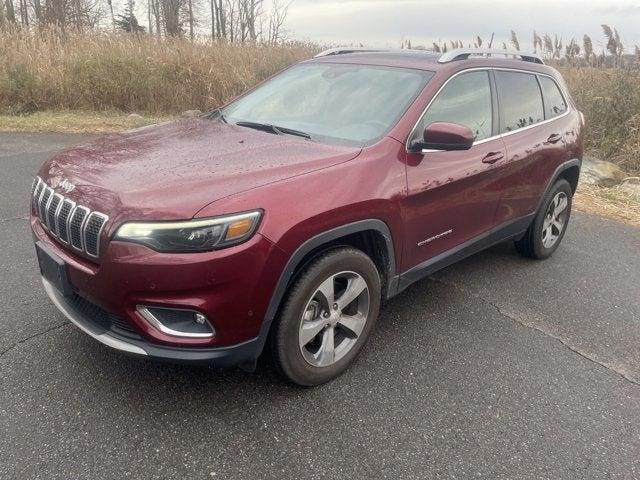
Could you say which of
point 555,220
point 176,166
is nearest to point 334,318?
point 176,166

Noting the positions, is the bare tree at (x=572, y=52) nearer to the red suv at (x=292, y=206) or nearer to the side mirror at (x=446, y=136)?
the red suv at (x=292, y=206)

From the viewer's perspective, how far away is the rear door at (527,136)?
382cm

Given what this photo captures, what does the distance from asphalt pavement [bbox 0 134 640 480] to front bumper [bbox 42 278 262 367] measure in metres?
0.36

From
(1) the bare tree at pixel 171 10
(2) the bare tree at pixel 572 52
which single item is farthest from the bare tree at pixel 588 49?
(1) the bare tree at pixel 171 10

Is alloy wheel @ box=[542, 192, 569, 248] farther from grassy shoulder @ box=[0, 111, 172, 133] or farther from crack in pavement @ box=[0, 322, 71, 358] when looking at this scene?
grassy shoulder @ box=[0, 111, 172, 133]

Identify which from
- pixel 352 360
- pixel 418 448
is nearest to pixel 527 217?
pixel 352 360

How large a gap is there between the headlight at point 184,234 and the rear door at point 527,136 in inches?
91.9

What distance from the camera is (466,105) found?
349cm

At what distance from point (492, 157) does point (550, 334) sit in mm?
1274

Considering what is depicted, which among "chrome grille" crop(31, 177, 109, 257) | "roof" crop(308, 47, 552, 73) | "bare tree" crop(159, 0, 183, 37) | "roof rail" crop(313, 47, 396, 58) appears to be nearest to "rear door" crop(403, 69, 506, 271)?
"roof" crop(308, 47, 552, 73)

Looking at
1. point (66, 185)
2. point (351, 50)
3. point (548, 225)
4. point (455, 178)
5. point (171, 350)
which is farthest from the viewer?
point (548, 225)

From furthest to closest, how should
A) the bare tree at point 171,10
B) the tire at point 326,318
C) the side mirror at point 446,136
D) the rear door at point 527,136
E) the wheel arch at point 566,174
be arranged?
the bare tree at point 171,10
the wheel arch at point 566,174
the rear door at point 527,136
the side mirror at point 446,136
the tire at point 326,318

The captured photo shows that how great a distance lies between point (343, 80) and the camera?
139 inches

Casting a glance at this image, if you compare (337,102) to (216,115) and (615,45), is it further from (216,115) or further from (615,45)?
(615,45)
